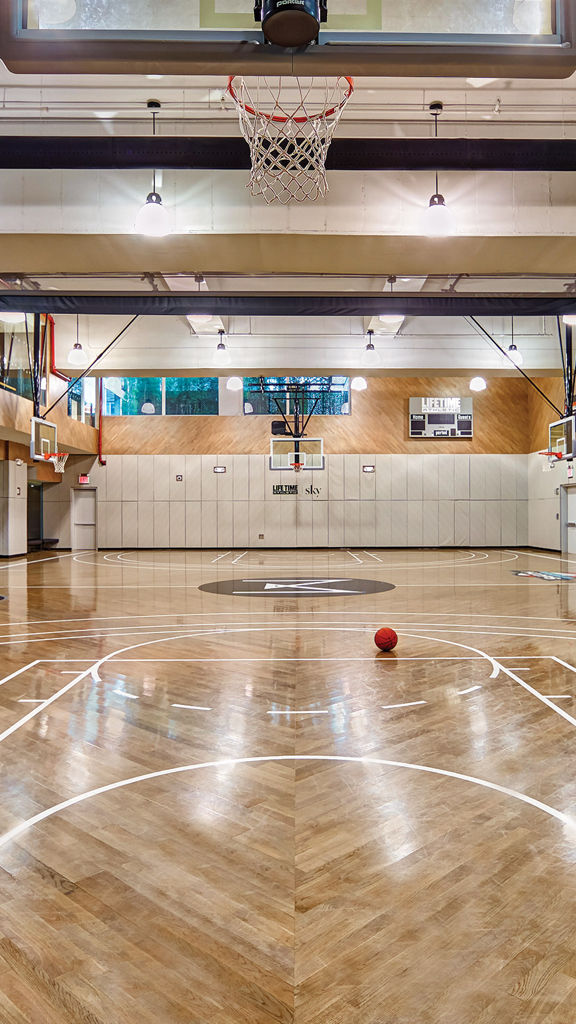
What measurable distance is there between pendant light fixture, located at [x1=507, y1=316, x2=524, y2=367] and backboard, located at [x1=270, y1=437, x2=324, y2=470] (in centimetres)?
810

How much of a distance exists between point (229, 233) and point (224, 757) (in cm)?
598

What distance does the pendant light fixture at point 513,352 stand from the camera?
14.1 meters

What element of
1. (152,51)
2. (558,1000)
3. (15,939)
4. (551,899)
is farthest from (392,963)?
(152,51)

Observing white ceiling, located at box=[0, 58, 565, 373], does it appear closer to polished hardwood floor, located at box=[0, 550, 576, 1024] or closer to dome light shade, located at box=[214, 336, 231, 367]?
polished hardwood floor, located at box=[0, 550, 576, 1024]

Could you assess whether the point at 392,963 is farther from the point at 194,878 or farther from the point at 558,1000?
the point at 194,878

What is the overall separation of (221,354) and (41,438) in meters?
5.06

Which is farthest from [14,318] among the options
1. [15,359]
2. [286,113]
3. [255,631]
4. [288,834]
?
[288,834]

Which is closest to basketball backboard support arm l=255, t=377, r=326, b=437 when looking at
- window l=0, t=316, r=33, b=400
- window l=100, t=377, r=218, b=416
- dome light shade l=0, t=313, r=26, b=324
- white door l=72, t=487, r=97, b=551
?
window l=100, t=377, r=218, b=416

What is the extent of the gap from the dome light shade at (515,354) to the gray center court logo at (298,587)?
20.0 ft

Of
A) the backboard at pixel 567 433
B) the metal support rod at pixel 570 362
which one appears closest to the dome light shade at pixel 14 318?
the metal support rod at pixel 570 362

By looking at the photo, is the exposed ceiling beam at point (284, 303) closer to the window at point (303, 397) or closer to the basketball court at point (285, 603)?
the basketball court at point (285, 603)

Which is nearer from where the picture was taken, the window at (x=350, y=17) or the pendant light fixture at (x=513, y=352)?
the window at (x=350, y=17)

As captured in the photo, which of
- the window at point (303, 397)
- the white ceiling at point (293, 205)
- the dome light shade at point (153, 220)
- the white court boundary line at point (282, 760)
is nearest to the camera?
the white court boundary line at point (282, 760)

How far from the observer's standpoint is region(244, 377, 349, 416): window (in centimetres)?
2127
